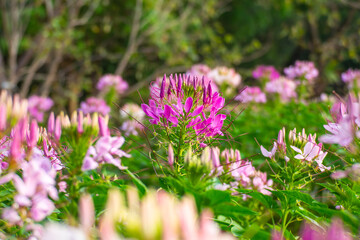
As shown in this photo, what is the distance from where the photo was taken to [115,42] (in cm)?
781

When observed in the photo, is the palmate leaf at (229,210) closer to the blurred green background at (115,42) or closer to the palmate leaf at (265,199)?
the palmate leaf at (265,199)

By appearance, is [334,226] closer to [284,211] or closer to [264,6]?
[284,211]

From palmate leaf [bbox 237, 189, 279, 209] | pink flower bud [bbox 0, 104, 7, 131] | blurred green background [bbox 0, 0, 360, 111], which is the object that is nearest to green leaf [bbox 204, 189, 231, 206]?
palmate leaf [bbox 237, 189, 279, 209]

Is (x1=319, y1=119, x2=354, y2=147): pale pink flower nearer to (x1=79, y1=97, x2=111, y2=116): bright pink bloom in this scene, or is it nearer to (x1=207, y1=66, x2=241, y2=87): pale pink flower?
(x1=207, y1=66, x2=241, y2=87): pale pink flower

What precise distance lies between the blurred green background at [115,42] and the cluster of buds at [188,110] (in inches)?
196

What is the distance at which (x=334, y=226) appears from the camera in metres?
0.50

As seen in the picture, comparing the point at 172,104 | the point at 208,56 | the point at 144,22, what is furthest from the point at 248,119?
the point at 208,56

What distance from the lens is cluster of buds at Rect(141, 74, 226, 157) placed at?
102 cm

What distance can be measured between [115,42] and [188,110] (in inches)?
280

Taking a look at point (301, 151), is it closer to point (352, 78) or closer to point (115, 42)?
point (352, 78)

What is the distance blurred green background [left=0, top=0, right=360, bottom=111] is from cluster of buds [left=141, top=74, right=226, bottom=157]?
4.98 meters

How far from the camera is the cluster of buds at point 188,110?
1015mm

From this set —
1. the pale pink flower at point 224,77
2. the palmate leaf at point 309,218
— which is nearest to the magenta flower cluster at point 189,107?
the palmate leaf at point 309,218

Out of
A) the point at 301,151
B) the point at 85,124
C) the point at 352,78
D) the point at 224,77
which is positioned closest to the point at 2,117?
the point at 85,124
